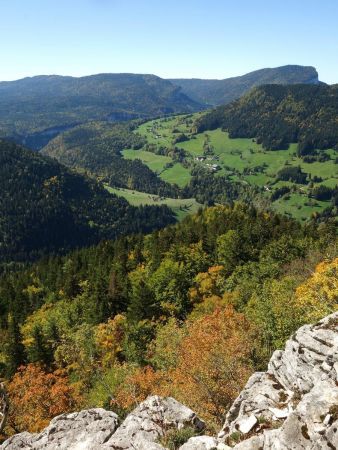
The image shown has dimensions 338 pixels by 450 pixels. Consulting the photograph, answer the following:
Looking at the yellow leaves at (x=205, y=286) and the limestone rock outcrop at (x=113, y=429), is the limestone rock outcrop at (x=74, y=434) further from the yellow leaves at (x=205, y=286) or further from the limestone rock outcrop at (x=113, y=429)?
the yellow leaves at (x=205, y=286)

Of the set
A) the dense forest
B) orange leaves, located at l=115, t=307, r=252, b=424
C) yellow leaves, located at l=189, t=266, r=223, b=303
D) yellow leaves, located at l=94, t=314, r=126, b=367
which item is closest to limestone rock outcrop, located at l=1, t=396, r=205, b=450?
orange leaves, located at l=115, t=307, r=252, b=424

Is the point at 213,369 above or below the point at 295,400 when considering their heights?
below

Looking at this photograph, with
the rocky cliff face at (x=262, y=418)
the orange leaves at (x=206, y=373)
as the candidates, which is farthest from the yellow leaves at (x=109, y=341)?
the rocky cliff face at (x=262, y=418)

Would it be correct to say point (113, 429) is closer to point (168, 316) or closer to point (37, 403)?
point (37, 403)

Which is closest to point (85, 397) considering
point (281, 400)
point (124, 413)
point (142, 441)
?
point (124, 413)

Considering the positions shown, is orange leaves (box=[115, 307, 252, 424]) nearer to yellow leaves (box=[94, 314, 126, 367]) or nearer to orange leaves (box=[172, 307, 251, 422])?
orange leaves (box=[172, 307, 251, 422])

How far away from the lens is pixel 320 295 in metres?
61.2

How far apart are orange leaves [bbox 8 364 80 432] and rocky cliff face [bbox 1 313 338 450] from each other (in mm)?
28100

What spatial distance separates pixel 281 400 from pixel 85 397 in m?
47.5

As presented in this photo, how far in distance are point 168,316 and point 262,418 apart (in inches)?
2887

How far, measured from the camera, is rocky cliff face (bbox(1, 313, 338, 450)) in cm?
2388

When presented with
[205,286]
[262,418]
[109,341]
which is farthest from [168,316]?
[262,418]

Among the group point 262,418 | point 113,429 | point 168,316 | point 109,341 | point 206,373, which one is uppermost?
point 262,418

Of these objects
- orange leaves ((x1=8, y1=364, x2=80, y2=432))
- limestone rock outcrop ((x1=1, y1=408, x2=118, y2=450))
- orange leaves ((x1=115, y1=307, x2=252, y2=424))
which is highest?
limestone rock outcrop ((x1=1, y1=408, x2=118, y2=450))
